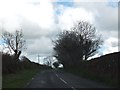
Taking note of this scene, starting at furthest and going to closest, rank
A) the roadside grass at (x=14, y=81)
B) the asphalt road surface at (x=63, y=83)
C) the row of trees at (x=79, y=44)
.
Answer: the row of trees at (x=79, y=44) < the roadside grass at (x=14, y=81) < the asphalt road surface at (x=63, y=83)

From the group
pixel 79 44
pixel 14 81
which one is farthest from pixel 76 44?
pixel 14 81

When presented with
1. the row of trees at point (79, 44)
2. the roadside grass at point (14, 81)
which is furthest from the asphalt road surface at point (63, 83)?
the row of trees at point (79, 44)

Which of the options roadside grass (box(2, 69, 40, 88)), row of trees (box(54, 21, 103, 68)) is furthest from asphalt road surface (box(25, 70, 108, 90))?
row of trees (box(54, 21, 103, 68))

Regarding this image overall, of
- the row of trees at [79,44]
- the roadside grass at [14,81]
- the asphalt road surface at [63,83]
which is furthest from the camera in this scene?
the row of trees at [79,44]

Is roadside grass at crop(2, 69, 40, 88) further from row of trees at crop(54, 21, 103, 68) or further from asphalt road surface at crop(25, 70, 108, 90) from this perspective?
row of trees at crop(54, 21, 103, 68)

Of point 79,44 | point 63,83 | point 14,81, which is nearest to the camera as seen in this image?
point 63,83

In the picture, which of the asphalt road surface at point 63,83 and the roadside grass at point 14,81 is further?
the roadside grass at point 14,81

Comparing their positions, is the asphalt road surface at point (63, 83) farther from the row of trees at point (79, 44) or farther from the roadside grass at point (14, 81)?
the row of trees at point (79, 44)

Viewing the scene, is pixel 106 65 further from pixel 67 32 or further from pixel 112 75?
pixel 67 32

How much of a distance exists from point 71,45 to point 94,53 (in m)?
6.42

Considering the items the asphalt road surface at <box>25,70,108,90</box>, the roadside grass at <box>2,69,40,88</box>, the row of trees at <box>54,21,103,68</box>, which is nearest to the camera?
the asphalt road surface at <box>25,70,108,90</box>

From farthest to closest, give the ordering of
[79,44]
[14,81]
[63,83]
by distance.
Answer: [79,44] → [14,81] → [63,83]

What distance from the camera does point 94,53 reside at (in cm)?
8556

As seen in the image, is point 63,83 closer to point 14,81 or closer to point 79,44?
point 14,81
